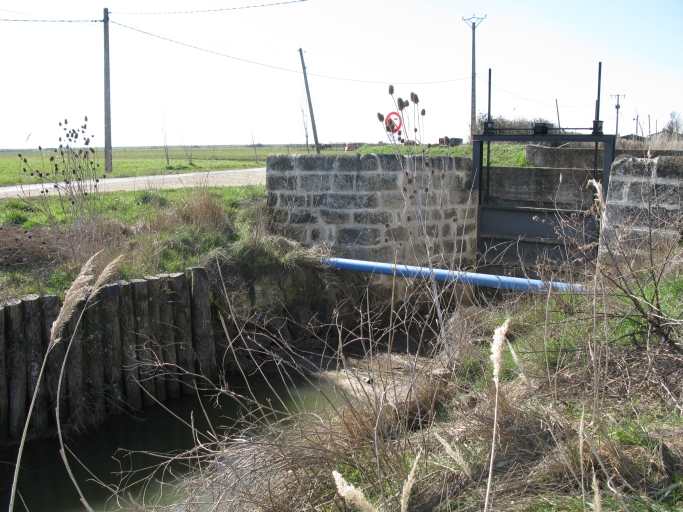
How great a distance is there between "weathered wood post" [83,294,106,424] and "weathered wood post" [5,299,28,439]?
0.57 meters

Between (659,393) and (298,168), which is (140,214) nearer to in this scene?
(298,168)

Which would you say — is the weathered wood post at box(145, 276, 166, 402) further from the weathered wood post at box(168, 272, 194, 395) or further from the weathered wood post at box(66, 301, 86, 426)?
the weathered wood post at box(66, 301, 86, 426)

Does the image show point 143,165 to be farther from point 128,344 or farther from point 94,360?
point 94,360

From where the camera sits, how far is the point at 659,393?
3.63 m

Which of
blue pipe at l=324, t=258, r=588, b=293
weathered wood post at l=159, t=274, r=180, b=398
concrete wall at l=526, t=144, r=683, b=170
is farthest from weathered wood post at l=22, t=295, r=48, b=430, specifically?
concrete wall at l=526, t=144, r=683, b=170

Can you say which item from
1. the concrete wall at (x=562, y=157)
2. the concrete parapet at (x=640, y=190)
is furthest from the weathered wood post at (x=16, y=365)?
the concrete wall at (x=562, y=157)

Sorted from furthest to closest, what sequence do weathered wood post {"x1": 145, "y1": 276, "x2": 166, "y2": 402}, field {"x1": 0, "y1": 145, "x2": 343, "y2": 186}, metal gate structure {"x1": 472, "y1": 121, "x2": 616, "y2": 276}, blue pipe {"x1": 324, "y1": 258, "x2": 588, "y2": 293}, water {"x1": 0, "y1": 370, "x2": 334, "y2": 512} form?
1. field {"x1": 0, "y1": 145, "x2": 343, "y2": 186}
2. metal gate structure {"x1": 472, "y1": 121, "x2": 616, "y2": 276}
3. weathered wood post {"x1": 145, "y1": 276, "x2": 166, "y2": 402}
4. water {"x1": 0, "y1": 370, "x2": 334, "y2": 512}
5. blue pipe {"x1": 324, "y1": 258, "x2": 588, "y2": 293}

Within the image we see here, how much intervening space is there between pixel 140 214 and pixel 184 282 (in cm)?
283

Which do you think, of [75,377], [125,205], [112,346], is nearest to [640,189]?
[112,346]

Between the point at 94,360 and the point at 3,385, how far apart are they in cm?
80

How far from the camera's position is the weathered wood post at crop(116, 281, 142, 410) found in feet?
21.7

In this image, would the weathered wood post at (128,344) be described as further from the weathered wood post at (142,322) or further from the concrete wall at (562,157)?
the concrete wall at (562,157)

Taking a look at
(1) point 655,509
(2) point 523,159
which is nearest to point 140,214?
(2) point 523,159

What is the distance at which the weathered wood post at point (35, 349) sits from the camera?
19.8ft
